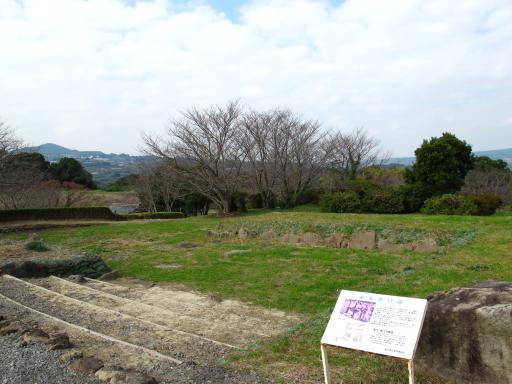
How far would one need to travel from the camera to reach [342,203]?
71.0 feet

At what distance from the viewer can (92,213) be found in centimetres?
2333

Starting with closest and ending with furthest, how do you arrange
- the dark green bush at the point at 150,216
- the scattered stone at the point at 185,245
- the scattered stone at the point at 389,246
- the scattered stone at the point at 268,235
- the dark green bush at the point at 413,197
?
the scattered stone at the point at 389,246 → the scattered stone at the point at 185,245 → the scattered stone at the point at 268,235 → the dark green bush at the point at 413,197 → the dark green bush at the point at 150,216

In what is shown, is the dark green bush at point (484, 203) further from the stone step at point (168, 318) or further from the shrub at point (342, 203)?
the stone step at point (168, 318)

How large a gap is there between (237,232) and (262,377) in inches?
468

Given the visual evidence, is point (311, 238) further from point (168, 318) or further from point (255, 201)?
point (255, 201)

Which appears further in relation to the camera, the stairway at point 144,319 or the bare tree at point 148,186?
the bare tree at point 148,186

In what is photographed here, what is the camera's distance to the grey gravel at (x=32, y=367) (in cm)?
395

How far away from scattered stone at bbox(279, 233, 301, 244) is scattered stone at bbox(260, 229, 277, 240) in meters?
0.35

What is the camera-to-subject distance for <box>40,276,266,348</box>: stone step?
18.5 ft

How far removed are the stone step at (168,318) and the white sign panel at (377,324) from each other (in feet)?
6.63

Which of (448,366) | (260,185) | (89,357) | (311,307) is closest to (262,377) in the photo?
(448,366)

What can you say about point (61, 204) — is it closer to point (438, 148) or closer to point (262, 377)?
point (438, 148)

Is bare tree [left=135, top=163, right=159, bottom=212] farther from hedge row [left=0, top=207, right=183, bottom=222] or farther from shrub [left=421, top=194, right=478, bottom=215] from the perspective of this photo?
shrub [left=421, top=194, right=478, bottom=215]

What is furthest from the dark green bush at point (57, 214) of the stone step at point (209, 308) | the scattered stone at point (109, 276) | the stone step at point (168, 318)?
the stone step at point (168, 318)
